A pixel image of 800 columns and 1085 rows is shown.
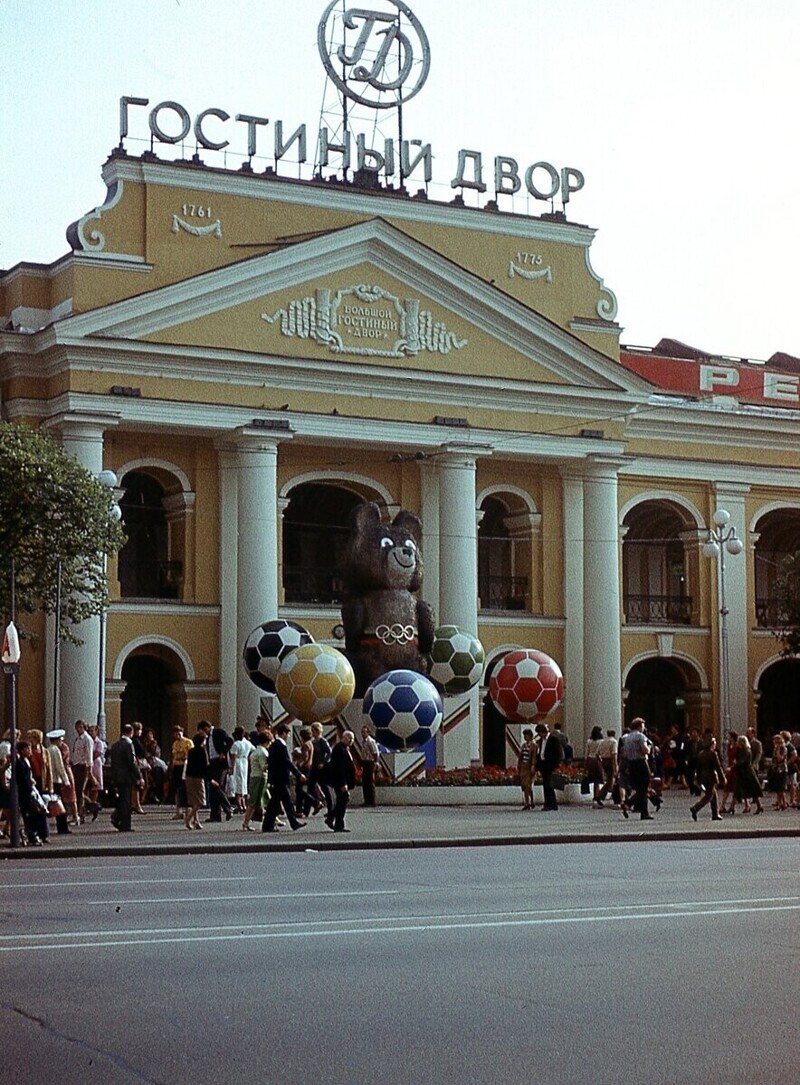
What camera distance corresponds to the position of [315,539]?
53781 millimetres

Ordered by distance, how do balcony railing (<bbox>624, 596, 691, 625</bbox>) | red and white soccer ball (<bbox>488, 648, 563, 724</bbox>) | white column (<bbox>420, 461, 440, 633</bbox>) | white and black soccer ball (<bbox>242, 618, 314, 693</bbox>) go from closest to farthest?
red and white soccer ball (<bbox>488, 648, 563, 724</bbox>), white and black soccer ball (<bbox>242, 618, 314, 693</bbox>), white column (<bbox>420, 461, 440, 633</bbox>), balcony railing (<bbox>624, 596, 691, 625</bbox>)

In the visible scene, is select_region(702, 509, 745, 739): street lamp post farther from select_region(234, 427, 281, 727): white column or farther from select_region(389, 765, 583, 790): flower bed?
select_region(234, 427, 281, 727): white column

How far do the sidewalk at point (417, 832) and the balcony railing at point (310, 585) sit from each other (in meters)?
17.3

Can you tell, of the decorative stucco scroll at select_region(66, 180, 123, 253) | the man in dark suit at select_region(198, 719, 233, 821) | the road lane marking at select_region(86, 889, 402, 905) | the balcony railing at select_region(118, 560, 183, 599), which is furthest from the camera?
the balcony railing at select_region(118, 560, 183, 599)

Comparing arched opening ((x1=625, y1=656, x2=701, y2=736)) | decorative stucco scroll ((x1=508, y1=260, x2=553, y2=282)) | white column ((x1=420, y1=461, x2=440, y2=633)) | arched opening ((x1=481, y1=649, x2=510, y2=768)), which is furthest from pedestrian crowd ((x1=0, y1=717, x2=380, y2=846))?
arched opening ((x1=625, y1=656, x2=701, y2=736))

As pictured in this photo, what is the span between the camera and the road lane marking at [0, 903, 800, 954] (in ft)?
43.5

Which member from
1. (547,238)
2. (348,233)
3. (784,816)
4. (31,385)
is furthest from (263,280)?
(784,816)

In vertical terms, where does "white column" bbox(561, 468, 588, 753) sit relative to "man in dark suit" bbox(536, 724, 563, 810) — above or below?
above

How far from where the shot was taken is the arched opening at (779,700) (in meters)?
59.6

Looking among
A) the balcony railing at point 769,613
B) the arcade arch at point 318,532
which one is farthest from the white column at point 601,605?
the balcony railing at point 769,613

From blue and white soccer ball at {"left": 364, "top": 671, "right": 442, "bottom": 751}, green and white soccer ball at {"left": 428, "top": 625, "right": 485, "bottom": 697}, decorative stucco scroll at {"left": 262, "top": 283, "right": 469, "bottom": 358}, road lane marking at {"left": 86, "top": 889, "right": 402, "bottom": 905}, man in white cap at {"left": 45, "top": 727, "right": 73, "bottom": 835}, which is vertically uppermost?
decorative stucco scroll at {"left": 262, "top": 283, "right": 469, "bottom": 358}

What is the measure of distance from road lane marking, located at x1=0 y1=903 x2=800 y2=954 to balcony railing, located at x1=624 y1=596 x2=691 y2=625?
139 ft

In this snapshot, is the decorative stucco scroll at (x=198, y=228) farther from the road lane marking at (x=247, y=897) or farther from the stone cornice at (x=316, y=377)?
the road lane marking at (x=247, y=897)

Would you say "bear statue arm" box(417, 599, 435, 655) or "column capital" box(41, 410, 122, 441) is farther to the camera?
"column capital" box(41, 410, 122, 441)
